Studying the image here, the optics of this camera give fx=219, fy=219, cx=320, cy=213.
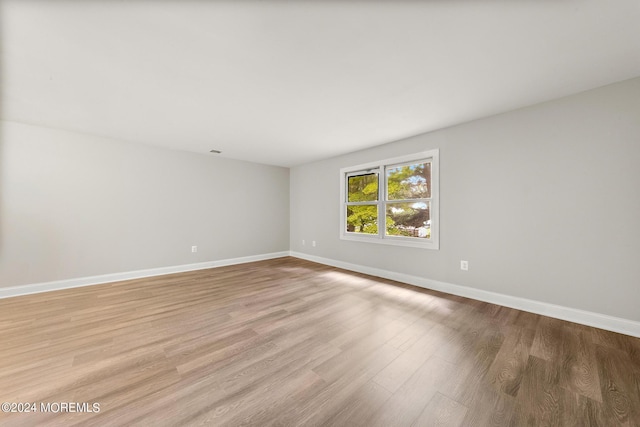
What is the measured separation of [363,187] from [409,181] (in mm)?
964

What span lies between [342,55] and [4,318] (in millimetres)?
4277

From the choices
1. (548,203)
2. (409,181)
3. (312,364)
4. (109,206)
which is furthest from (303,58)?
(109,206)

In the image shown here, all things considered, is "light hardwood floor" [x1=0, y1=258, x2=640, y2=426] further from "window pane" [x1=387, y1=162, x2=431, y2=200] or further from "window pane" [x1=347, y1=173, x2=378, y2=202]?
"window pane" [x1=347, y1=173, x2=378, y2=202]

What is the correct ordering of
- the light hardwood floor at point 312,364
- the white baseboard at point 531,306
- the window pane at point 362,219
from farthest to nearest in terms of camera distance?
1. the window pane at point 362,219
2. the white baseboard at point 531,306
3. the light hardwood floor at point 312,364

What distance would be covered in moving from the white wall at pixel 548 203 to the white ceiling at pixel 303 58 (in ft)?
0.97

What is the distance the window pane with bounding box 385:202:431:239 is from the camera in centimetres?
346

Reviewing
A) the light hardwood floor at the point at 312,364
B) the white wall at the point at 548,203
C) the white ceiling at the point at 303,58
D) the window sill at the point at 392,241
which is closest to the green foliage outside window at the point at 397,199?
the window sill at the point at 392,241

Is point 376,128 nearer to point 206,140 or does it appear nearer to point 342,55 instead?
point 342,55

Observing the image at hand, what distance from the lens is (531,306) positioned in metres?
2.49

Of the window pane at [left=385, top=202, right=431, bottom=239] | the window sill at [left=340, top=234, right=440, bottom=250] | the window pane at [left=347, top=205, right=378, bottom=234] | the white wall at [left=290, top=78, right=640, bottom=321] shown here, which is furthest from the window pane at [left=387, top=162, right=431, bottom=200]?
the window sill at [left=340, top=234, right=440, bottom=250]

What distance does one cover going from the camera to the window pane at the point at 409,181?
3465 millimetres

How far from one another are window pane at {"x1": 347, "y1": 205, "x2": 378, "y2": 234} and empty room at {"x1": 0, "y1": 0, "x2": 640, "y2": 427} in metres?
0.08

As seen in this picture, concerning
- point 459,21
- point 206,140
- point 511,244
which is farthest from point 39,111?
point 511,244

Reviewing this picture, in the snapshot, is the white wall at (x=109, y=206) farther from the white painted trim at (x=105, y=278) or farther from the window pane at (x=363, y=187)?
the window pane at (x=363, y=187)
